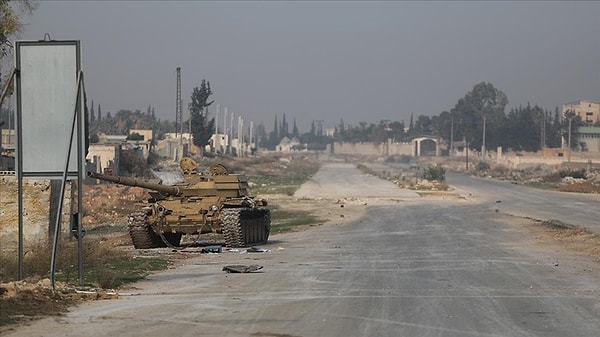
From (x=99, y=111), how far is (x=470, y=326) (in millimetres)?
190649

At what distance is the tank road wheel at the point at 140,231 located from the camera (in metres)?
27.0

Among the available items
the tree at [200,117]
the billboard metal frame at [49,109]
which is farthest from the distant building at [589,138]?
the billboard metal frame at [49,109]

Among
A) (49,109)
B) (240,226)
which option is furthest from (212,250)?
(49,109)

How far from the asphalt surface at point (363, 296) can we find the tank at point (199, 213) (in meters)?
1.20

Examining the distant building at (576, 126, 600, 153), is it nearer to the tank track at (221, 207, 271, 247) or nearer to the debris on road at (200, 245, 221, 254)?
the tank track at (221, 207, 271, 247)

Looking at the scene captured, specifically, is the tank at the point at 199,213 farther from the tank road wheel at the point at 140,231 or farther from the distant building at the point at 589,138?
the distant building at the point at 589,138

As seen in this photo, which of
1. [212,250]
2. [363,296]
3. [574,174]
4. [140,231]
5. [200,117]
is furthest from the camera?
[200,117]

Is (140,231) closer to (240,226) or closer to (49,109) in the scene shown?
(240,226)

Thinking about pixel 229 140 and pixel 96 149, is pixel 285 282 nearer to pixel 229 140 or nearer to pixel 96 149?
Result: pixel 96 149

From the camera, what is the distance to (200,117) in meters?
119

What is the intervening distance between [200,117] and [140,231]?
303 ft

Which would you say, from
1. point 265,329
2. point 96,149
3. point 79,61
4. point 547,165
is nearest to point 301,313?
point 265,329

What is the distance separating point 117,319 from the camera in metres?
12.2

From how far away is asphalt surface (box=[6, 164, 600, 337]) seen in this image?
461 inches
